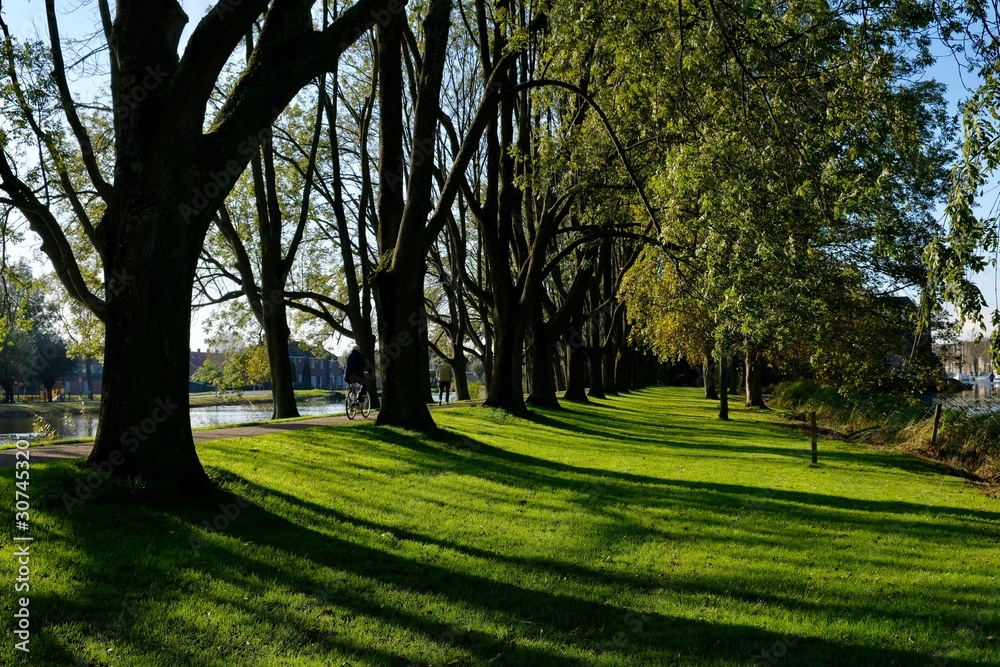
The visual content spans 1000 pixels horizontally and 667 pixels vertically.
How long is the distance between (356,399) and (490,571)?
1250cm

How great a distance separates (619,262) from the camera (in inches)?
1426

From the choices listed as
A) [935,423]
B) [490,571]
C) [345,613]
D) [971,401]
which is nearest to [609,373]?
[971,401]

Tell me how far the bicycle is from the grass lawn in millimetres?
6764

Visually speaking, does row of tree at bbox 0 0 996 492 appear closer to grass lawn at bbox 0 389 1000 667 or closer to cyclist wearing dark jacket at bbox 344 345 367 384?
grass lawn at bbox 0 389 1000 667

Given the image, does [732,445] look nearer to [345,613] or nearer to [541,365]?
[541,365]

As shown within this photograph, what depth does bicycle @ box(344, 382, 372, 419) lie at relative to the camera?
59.2 feet

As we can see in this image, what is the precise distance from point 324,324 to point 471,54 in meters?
15.3

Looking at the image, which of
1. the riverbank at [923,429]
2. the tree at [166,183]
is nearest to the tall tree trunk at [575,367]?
the riverbank at [923,429]

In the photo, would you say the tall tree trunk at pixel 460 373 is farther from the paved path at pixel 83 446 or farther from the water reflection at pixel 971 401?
the water reflection at pixel 971 401

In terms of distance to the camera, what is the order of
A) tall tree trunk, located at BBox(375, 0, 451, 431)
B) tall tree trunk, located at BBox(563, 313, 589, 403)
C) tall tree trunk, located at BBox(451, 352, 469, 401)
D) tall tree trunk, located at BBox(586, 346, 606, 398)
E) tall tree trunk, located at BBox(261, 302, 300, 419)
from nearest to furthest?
tall tree trunk, located at BBox(375, 0, 451, 431)
tall tree trunk, located at BBox(261, 302, 300, 419)
tall tree trunk, located at BBox(563, 313, 589, 403)
tall tree trunk, located at BBox(451, 352, 469, 401)
tall tree trunk, located at BBox(586, 346, 606, 398)

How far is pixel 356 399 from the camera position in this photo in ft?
59.8

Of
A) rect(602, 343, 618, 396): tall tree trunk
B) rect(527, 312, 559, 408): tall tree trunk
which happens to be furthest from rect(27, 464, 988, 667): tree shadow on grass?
rect(602, 343, 618, 396): tall tree trunk

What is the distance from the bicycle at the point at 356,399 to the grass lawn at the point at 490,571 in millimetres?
6764

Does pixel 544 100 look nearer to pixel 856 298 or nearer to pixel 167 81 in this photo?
pixel 167 81
